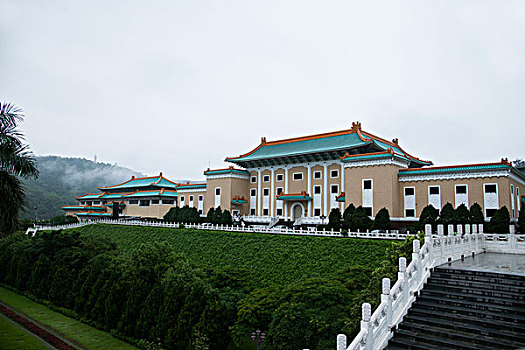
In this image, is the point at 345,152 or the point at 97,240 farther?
the point at 345,152

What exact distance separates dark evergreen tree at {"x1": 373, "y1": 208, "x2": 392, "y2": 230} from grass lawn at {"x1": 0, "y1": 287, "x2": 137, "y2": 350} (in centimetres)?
1660

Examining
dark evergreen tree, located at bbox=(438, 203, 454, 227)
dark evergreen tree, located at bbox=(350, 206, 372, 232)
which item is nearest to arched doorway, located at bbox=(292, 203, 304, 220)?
dark evergreen tree, located at bbox=(350, 206, 372, 232)

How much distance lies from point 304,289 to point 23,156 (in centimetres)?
854

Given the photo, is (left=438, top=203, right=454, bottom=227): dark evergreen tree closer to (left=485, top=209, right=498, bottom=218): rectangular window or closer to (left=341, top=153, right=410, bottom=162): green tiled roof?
(left=485, top=209, right=498, bottom=218): rectangular window

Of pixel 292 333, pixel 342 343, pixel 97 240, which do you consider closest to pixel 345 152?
pixel 97 240

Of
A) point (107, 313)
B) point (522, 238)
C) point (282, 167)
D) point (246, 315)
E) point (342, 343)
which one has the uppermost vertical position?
point (282, 167)

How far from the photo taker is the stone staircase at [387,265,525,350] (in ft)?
23.1

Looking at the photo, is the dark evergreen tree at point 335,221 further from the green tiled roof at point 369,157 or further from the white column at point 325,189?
the white column at point 325,189

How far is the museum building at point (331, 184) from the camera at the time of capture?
2402 cm

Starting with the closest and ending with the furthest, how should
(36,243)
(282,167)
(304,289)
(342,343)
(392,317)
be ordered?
(342,343) → (392,317) → (304,289) → (36,243) → (282,167)

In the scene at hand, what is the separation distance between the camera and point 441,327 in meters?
7.62

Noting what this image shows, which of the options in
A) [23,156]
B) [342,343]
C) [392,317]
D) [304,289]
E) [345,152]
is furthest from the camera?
[345,152]

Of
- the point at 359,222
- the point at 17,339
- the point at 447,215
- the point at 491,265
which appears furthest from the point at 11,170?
the point at 447,215

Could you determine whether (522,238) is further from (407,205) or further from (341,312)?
(407,205)
